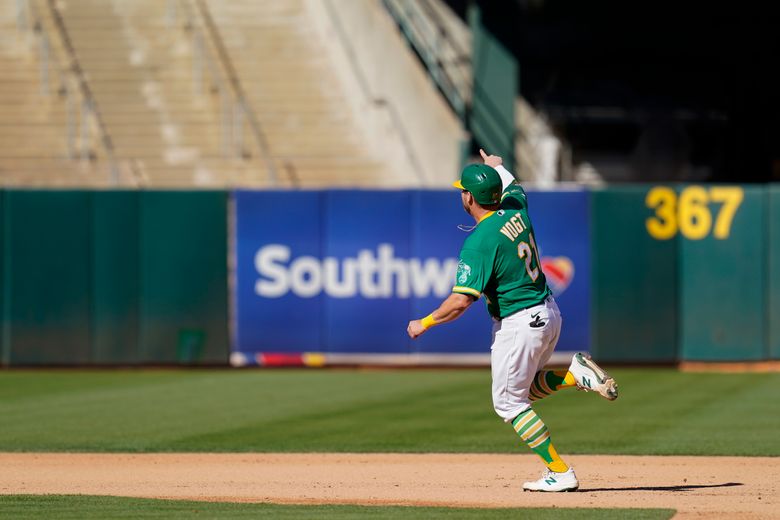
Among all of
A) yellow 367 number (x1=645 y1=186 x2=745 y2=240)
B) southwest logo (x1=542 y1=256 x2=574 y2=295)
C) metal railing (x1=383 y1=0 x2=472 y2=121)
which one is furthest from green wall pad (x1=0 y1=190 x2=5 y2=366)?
metal railing (x1=383 y1=0 x2=472 y2=121)

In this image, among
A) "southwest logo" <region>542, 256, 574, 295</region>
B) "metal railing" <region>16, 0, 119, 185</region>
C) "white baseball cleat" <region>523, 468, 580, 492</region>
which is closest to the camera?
"white baseball cleat" <region>523, 468, 580, 492</region>

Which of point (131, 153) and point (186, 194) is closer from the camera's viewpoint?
point (186, 194)

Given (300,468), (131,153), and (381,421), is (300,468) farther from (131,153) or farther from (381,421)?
(131,153)

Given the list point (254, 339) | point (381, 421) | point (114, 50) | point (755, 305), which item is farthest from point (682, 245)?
point (114, 50)

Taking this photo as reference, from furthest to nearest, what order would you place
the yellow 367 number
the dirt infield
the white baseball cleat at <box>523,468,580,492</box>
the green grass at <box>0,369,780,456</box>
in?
the yellow 367 number, the green grass at <box>0,369,780,456</box>, the white baseball cleat at <box>523,468,580,492</box>, the dirt infield

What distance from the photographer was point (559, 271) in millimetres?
20828

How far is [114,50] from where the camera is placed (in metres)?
31.0

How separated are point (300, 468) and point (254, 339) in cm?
993

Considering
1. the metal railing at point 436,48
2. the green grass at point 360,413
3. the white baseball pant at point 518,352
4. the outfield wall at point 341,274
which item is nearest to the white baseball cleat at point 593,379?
the white baseball pant at point 518,352

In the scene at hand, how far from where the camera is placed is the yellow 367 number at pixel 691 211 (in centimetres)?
2056

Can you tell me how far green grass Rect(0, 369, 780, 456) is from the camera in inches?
500

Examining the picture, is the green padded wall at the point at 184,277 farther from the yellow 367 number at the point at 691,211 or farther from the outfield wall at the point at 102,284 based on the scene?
the yellow 367 number at the point at 691,211

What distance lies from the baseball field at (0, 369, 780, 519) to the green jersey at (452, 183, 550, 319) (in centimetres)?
127

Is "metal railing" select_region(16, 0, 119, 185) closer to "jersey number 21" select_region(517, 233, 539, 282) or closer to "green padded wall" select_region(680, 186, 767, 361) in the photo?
"green padded wall" select_region(680, 186, 767, 361)
